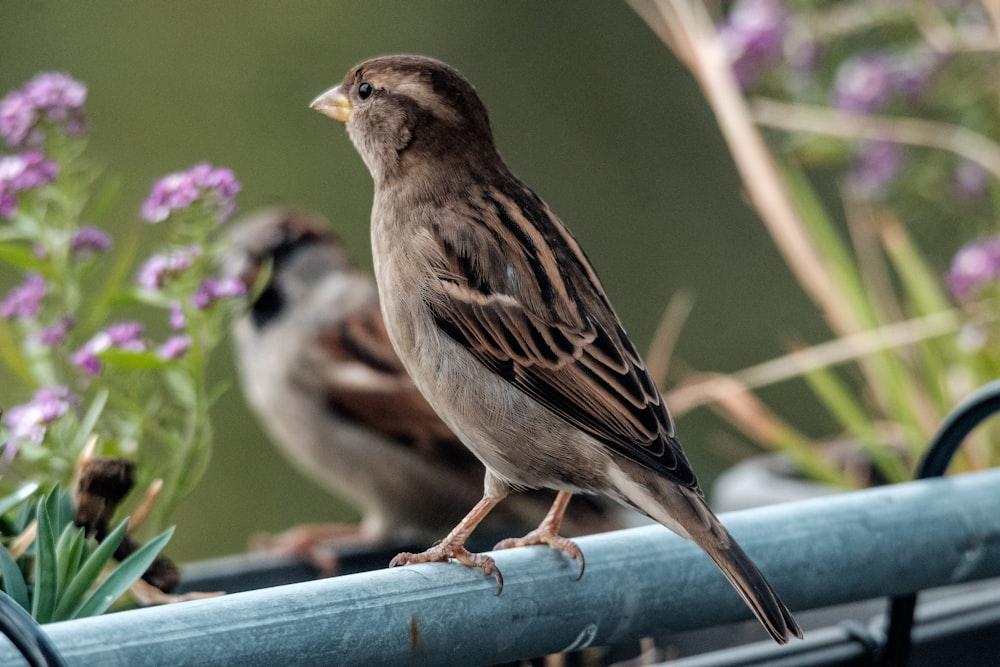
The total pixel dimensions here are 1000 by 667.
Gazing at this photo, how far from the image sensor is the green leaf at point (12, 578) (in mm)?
1132

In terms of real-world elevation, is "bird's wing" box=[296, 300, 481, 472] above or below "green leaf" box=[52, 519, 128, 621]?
above

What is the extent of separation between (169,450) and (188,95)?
4.49 meters

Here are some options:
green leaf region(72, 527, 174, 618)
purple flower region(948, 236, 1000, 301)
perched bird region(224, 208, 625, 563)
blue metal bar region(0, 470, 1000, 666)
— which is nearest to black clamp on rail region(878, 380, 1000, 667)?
blue metal bar region(0, 470, 1000, 666)

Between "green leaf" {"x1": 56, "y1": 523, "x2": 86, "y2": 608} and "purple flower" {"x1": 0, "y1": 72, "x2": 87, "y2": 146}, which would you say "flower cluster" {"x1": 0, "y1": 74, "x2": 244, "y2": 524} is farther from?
"green leaf" {"x1": 56, "y1": 523, "x2": 86, "y2": 608}

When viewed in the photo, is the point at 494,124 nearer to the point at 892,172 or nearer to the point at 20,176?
the point at 892,172

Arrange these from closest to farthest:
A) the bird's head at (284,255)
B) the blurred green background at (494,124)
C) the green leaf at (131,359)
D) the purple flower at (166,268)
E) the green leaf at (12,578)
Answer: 1. the green leaf at (12,578)
2. the green leaf at (131,359)
3. the purple flower at (166,268)
4. the bird's head at (284,255)
5. the blurred green background at (494,124)

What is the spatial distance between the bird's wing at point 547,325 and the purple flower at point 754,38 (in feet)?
4.77

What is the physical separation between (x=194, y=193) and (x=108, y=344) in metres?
0.17

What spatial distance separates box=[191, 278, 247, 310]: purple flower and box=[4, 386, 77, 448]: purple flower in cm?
16

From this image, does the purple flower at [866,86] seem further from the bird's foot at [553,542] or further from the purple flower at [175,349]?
the purple flower at [175,349]

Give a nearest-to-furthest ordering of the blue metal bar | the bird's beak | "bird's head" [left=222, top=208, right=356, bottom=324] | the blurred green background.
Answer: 1. the blue metal bar
2. the bird's beak
3. "bird's head" [left=222, top=208, right=356, bottom=324]
4. the blurred green background

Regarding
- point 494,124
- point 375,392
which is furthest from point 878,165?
point 494,124

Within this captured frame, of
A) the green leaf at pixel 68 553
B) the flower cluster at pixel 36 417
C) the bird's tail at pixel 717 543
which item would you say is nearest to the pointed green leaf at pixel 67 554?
the green leaf at pixel 68 553

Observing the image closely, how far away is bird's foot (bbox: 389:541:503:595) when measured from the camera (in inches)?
45.4
